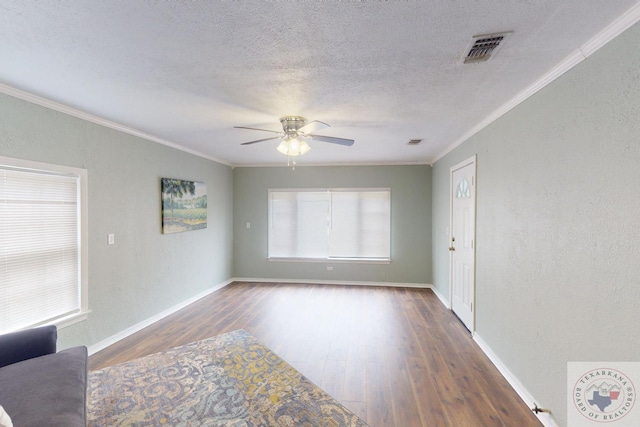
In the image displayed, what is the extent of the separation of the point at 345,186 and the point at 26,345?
484 cm

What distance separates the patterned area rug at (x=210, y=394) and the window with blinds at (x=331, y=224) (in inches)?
120

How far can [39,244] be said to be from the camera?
257 cm

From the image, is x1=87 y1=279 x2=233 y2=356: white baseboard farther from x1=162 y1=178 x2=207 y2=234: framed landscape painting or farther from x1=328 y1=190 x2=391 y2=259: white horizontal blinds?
x1=328 y1=190 x2=391 y2=259: white horizontal blinds

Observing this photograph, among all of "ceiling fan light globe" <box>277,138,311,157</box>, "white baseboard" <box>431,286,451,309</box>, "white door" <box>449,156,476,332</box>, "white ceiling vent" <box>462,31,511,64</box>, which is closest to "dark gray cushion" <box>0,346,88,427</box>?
"ceiling fan light globe" <box>277,138,311,157</box>

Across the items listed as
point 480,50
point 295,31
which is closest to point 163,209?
point 295,31

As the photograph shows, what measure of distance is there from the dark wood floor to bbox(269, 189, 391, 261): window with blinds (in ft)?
3.11

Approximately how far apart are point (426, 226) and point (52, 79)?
5.55 m

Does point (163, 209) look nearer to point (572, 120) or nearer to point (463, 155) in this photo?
point (463, 155)

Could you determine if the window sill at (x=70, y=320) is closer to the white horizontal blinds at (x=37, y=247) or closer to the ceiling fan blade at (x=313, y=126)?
the white horizontal blinds at (x=37, y=247)

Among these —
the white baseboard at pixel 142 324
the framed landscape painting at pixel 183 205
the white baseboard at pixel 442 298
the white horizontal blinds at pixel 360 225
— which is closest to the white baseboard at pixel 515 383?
the white baseboard at pixel 442 298

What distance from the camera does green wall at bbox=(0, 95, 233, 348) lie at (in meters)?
2.51

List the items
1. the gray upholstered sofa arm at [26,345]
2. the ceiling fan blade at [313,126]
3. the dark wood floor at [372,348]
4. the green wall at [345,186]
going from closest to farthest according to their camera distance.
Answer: the gray upholstered sofa arm at [26,345] → the dark wood floor at [372,348] → the ceiling fan blade at [313,126] → the green wall at [345,186]

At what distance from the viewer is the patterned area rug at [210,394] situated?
2055 mm

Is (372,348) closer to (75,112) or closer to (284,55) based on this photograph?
(284,55)
